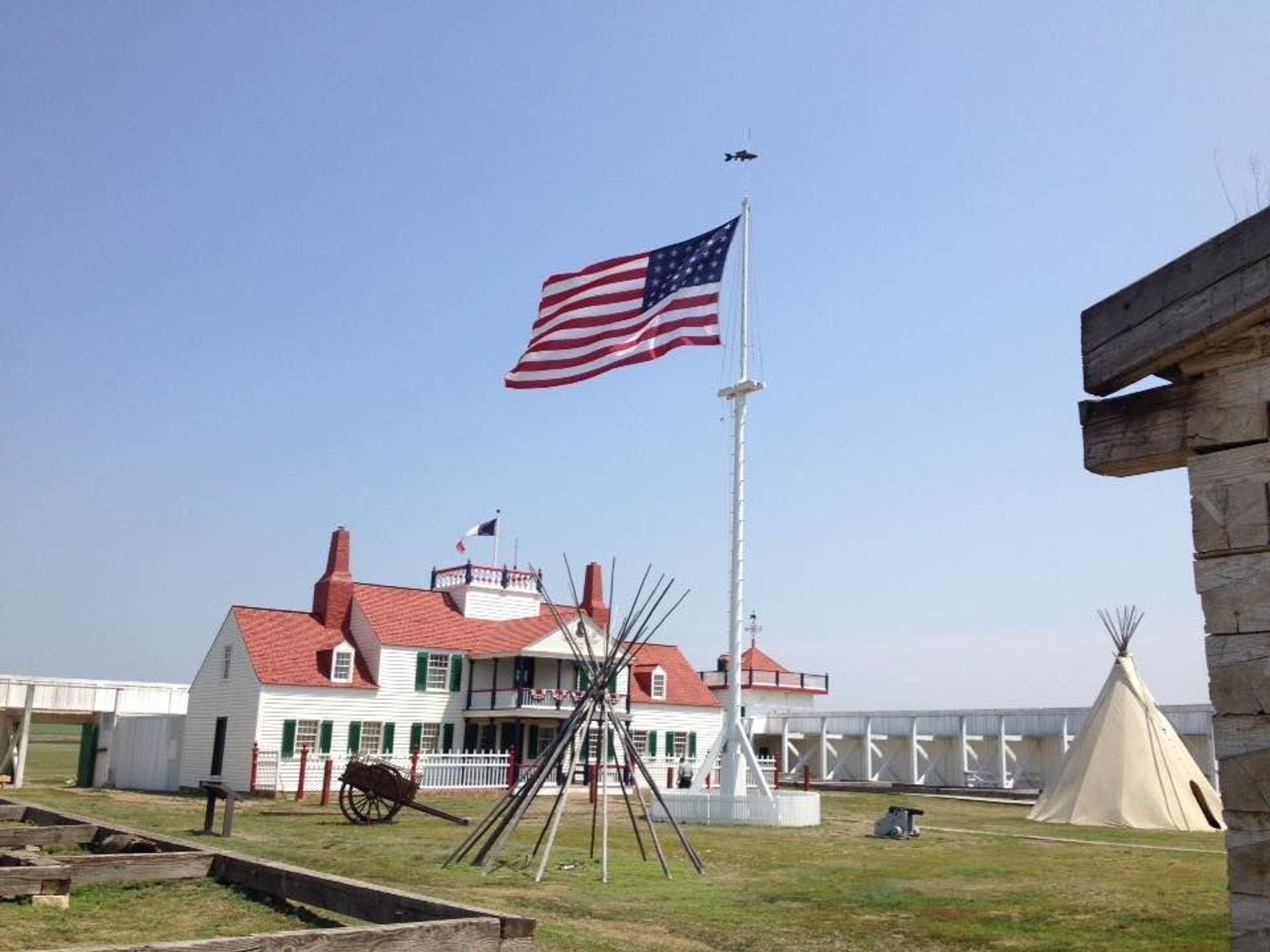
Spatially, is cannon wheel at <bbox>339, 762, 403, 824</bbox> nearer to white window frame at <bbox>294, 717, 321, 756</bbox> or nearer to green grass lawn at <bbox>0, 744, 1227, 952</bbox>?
green grass lawn at <bbox>0, 744, 1227, 952</bbox>

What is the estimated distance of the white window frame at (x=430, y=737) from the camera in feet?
128

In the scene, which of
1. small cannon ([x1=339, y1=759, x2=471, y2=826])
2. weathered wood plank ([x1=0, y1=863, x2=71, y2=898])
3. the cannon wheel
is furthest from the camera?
the cannon wheel

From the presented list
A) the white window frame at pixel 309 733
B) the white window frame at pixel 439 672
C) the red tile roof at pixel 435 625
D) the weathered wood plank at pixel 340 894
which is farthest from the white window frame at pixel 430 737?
the weathered wood plank at pixel 340 894

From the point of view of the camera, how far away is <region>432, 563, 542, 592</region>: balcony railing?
43688 millimetres

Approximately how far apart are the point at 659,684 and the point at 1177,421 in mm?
41251

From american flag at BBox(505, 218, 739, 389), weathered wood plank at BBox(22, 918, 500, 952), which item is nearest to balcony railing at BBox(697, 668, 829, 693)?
american flag at BBox(505, 218, 739, 389)

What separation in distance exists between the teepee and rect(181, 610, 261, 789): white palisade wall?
905 inches

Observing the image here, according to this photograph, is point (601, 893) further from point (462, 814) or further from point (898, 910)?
point (462, 814)

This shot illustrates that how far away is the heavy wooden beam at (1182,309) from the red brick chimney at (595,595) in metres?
39.9

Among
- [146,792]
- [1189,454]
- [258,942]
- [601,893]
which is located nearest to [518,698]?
[146,792]

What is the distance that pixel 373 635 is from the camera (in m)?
38.3

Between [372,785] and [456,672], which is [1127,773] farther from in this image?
[456,672]

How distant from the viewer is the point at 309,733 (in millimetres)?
35906

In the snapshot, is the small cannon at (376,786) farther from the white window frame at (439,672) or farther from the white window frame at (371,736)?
the white window frame at (439,672)
